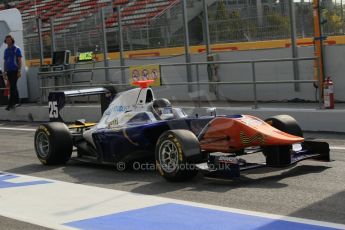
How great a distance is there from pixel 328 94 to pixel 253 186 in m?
Result: 5.41

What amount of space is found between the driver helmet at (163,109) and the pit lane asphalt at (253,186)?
766mm

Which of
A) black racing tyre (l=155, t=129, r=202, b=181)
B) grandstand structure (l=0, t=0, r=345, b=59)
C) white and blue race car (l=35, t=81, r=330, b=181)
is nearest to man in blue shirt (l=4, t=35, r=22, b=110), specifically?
grandstand structure (l=0, t=0, r=345, b=59)

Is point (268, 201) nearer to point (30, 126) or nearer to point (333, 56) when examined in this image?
point (333, 56)

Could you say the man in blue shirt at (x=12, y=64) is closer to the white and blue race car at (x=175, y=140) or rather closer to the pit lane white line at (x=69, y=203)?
the white and blue race car at (x=175, y=140)

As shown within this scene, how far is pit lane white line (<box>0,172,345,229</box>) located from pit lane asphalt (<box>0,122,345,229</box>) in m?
0.14

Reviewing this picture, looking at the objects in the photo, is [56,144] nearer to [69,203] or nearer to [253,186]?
[69,203]

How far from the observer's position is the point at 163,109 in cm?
805

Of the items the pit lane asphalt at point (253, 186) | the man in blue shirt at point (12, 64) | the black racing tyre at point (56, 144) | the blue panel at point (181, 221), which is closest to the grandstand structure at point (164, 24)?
the man in blue shirt at point (12, 64)

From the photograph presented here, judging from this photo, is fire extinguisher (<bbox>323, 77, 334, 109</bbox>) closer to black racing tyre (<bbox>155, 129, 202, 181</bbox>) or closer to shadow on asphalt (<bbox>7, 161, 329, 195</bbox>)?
shadow on asphalt (<bbox>7, 161, 329, 195</bbox>)

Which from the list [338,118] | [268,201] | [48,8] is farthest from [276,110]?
[48,8]

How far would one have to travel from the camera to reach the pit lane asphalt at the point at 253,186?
19.2 ft

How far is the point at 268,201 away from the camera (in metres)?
6.12

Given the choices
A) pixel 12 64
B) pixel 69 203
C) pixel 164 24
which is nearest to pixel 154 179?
pixel 69 203

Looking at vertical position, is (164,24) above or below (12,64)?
above
